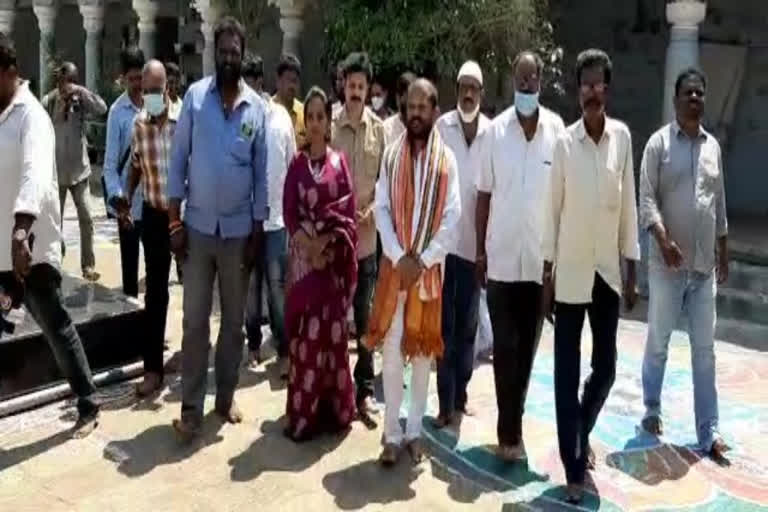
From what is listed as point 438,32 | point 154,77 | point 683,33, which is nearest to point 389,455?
point 154,77

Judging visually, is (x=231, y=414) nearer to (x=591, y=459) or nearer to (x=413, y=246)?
(x=413, y=246)

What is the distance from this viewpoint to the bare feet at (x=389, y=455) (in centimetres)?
427

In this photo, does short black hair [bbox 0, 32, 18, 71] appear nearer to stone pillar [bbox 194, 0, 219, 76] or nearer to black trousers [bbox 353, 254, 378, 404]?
black trousers [bbox 353, 254, 378, 404]

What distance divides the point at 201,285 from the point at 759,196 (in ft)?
24.7

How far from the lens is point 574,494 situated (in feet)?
13.0

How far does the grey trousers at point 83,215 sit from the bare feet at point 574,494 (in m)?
4.91

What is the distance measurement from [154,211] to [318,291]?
4.19 feet

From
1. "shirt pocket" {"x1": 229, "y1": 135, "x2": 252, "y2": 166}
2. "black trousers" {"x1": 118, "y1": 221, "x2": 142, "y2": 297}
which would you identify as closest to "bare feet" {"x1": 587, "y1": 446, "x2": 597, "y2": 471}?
"shirt pocket" {"x1": 229, "y1": 135, "x2": 252, "y2": 166}

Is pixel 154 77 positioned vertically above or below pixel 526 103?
above

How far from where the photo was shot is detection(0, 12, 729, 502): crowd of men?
13.0 ft

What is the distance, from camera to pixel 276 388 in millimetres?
5336

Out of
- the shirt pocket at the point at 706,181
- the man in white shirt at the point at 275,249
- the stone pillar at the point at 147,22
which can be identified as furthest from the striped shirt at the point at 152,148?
the stone pillar at the point at 147,22

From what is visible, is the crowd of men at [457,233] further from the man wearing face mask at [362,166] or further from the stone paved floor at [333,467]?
the stone paved floor at [333,467]

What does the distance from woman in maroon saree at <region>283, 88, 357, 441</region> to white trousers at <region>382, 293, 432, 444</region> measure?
364mm
